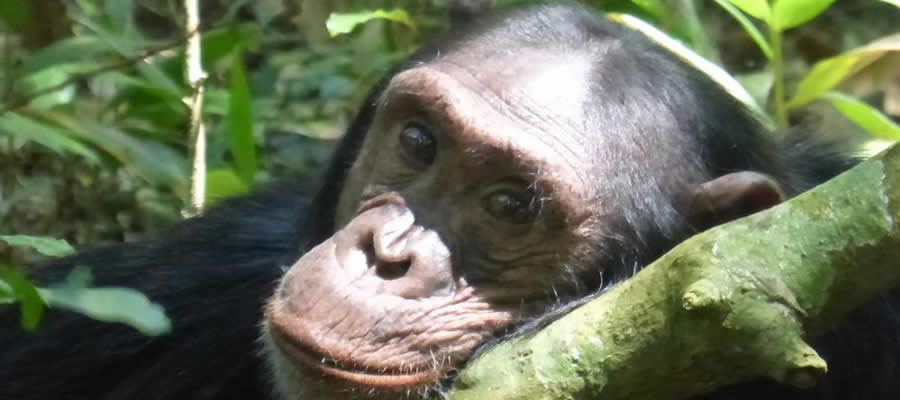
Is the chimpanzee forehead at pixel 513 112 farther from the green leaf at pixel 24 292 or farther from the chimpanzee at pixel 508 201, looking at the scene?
the green leaf at pixel 24 292

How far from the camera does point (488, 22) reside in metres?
2.92

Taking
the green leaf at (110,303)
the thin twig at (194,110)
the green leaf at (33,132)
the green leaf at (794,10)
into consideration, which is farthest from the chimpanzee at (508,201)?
the thin twig at (194,110)

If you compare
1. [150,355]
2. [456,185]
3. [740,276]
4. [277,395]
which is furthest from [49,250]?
[740,276]

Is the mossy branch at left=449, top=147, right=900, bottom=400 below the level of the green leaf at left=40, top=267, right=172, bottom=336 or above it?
above

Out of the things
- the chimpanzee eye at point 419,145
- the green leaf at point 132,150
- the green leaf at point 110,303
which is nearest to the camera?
the green leaf at point 110,303

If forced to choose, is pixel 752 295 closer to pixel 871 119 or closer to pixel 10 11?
pixel 871 119

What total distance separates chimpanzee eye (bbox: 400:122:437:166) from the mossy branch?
79 centimetres

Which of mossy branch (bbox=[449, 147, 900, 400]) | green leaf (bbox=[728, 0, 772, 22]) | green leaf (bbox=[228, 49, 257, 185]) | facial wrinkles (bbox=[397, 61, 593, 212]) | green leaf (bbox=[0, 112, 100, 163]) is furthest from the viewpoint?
green leaf (bbox=[228, 49, 257, 185])

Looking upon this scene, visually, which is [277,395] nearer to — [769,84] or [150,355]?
[150,355]

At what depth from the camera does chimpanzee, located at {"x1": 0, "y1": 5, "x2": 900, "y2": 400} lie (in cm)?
234

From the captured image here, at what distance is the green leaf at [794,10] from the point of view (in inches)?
134

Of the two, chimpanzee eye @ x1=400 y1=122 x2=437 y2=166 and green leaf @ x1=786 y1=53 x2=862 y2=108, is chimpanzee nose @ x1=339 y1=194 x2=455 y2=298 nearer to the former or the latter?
chimpanzee eye @ x1=400 y1=122 x2=437 y2=166

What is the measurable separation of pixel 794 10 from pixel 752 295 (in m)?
1.90

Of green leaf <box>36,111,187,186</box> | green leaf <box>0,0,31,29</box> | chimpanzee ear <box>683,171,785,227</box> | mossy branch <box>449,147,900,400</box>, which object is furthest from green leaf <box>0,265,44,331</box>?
chimpanzee ear <box>683,171,785,227</box>
